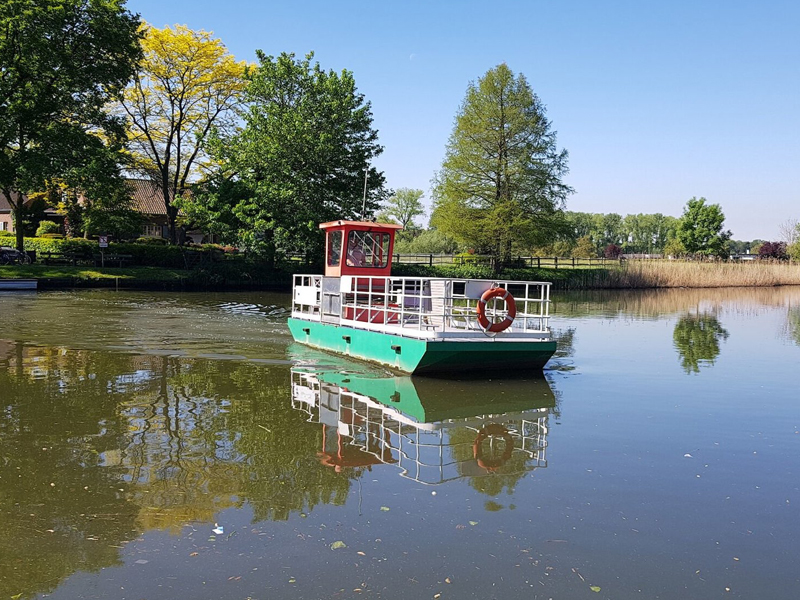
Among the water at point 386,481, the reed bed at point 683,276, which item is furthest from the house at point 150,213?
the water at point 386,481

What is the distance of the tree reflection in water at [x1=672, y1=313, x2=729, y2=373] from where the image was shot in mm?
17219

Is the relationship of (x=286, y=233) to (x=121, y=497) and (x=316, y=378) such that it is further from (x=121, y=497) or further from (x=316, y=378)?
(x=121, y=497)

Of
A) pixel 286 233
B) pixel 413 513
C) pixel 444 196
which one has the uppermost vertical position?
pixel 444 196

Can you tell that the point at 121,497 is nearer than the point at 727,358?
Yes

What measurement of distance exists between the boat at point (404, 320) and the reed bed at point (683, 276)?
3579cm

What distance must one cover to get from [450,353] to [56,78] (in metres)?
30.7

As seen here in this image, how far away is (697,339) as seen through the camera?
71.1 feet

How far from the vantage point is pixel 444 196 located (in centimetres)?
5538

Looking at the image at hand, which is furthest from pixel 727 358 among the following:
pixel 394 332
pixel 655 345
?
pixel 394 332

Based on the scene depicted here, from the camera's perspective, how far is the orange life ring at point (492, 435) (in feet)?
27.6

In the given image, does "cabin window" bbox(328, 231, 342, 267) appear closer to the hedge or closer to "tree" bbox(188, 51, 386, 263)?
"tree" bbox(188, 51, 386, 263)

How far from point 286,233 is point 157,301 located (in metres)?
10.1

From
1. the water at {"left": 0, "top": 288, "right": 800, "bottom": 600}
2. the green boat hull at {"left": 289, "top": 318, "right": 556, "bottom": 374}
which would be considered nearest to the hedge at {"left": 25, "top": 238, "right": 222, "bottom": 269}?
the water at {"left": 0, "top": 288, "right": 800, "bottom": 600}

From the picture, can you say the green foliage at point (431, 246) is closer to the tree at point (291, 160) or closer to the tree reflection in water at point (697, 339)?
the tree at point (291, 160)
